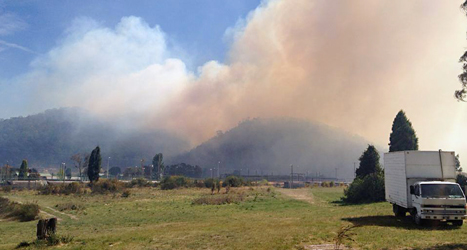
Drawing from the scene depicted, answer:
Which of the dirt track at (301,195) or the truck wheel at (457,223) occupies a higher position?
the truck wheel at (457,223)

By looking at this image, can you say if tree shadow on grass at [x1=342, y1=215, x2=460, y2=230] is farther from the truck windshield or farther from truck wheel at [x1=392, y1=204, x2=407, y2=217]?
the truck windshield

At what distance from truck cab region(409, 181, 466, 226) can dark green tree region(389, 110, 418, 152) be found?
5021 cm

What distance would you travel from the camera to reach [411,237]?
16.2 metres

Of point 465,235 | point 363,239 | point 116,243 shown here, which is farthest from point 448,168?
point 116,243

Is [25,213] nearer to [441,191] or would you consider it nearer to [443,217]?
[443,217]

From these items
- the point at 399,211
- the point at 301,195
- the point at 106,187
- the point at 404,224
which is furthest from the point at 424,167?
the point at 106,187

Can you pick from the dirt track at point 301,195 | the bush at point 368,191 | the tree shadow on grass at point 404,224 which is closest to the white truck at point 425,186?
the tree shadow on grass at point 404,224

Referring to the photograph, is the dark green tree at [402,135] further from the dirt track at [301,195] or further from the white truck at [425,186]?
the white truck at [425,186]

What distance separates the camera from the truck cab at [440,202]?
19.1 m

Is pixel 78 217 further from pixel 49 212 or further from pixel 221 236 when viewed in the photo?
pixel 221 236

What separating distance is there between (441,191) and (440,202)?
2.72 ft

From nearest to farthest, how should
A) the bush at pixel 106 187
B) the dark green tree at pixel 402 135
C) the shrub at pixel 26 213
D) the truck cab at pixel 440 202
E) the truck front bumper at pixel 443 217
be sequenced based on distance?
the truck front bumper at pixel 443 217
the truck cab at pixel 440 202
the shrub at pixel 26 213
the dark green tree at pixel 402 135
the bush at pixel 106 187

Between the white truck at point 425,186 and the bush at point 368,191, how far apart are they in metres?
18.9

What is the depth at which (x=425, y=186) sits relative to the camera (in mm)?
20281
